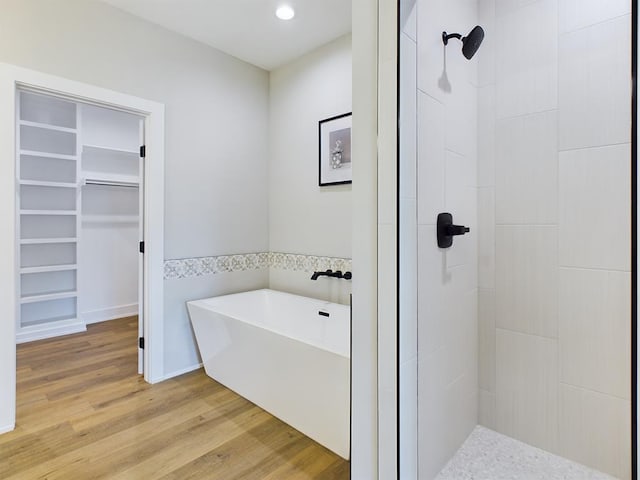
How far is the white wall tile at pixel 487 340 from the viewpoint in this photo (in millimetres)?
1690

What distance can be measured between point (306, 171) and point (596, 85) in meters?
2.12

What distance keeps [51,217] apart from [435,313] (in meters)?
4.22

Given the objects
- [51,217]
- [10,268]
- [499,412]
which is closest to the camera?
[499,412]

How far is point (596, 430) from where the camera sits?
142 cm

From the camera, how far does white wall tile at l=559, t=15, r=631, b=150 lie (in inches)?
50.1

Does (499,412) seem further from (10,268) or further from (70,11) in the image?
(70,11)

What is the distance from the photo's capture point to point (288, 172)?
129 inches

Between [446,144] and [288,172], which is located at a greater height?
[288,172]

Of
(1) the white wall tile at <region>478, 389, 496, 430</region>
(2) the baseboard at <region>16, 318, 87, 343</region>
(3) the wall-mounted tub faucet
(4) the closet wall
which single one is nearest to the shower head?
(1) the white wall tile at <region>478, 389, 496, 430</region>

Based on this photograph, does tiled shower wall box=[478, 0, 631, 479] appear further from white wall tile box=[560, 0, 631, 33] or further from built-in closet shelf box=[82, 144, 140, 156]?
built-in closet shelf box=[82, 144, 140, 156]

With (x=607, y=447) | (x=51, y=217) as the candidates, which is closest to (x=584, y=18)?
(x=607, y=447)

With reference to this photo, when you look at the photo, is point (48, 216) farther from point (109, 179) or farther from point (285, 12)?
point (285, 12)

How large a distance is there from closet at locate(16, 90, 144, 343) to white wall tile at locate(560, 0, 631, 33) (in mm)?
3224

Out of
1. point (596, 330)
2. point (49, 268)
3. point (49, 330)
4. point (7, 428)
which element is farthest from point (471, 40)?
point (49, 330)
